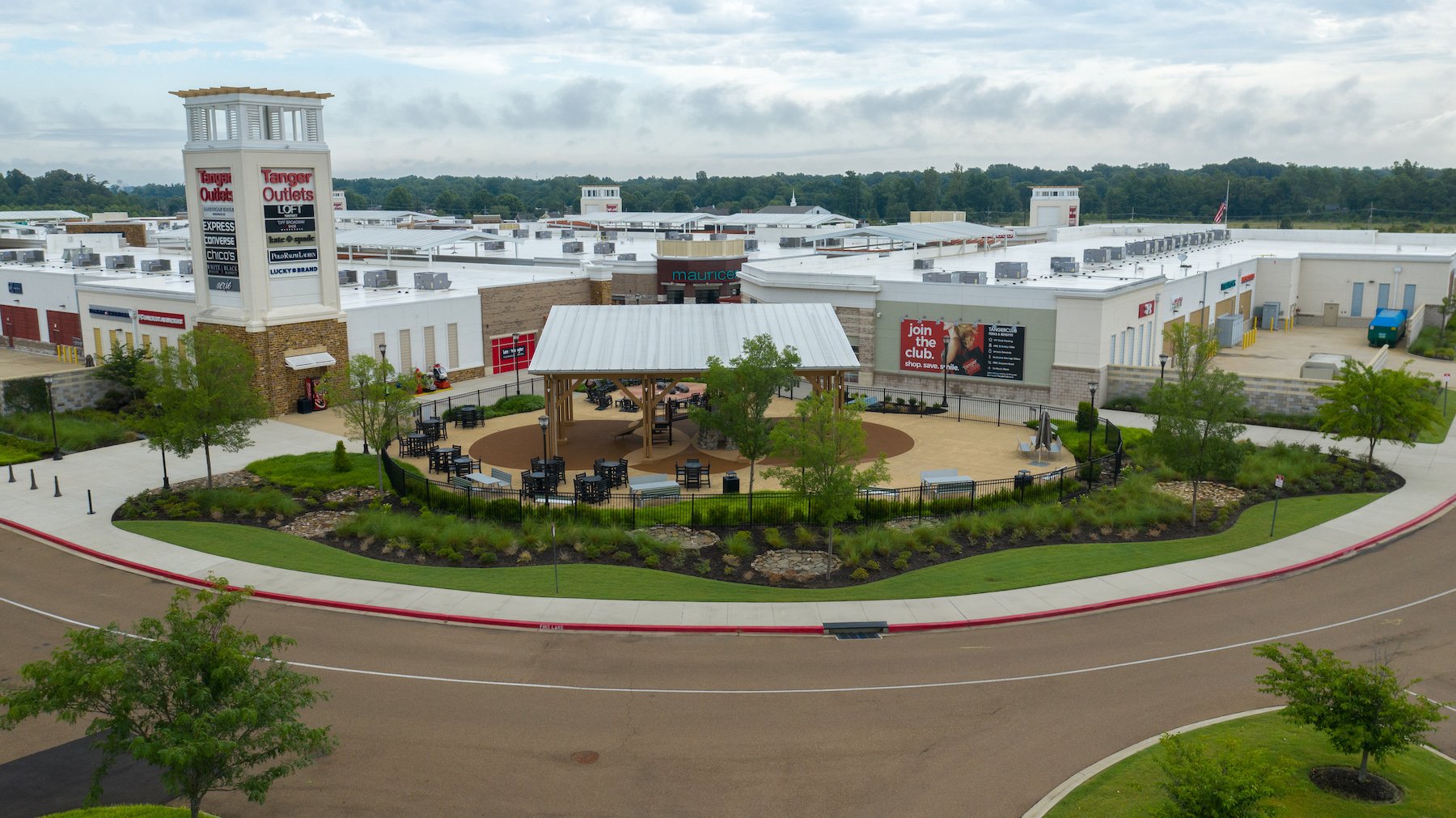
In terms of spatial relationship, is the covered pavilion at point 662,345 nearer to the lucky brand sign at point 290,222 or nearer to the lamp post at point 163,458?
the lamp post at point 163,458

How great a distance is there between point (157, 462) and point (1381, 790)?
37.0 meters

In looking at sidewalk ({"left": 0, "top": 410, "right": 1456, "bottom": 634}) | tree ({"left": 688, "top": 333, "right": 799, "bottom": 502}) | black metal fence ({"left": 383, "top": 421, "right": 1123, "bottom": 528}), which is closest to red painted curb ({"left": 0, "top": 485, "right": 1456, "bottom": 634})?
sidewalk ({"left": 0, "top": 410, "right": 1456, "bottom": 634})

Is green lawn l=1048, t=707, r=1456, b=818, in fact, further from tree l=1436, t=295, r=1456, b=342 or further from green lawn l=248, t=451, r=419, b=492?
tree l=1436, t=295, r=1456, b=342

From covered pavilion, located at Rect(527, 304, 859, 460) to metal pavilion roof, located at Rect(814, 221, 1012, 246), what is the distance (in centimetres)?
3837

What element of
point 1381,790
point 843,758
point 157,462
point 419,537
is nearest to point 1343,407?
point 1381,790

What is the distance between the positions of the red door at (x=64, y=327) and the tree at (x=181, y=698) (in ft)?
172

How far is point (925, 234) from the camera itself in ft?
257

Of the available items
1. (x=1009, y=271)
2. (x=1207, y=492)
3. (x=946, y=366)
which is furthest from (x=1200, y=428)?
(x=1009, y=271)

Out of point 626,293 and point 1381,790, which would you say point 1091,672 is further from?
point 626,293

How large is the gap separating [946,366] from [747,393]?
19.8 m

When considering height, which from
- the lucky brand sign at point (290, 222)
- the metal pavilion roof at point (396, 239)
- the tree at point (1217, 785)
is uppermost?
the lucky brand sign at point (290, 222)

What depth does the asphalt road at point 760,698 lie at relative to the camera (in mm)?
16484

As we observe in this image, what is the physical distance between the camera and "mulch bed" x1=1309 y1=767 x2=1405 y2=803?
15.8 meters

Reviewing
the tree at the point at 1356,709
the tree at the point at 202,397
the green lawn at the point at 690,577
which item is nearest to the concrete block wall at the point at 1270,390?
the green lawn at the point at 690,577
